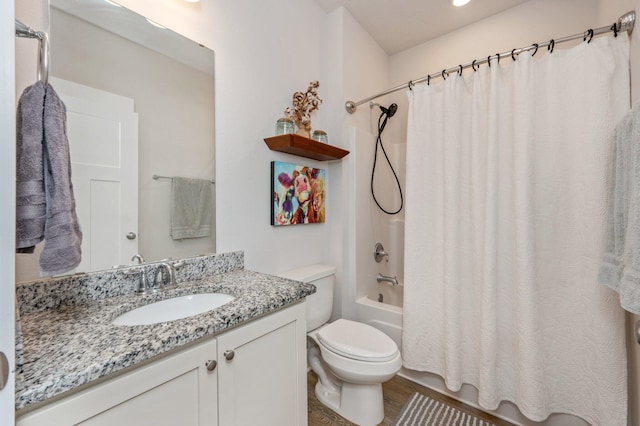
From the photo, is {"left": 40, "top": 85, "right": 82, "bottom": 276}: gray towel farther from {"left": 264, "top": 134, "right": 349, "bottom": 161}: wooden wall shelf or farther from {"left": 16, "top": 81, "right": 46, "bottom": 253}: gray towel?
{"left": 264, "top": 134, "right": 349, "bottom": 161}: wooden wall shelf

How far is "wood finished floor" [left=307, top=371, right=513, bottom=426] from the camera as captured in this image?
1500 mm

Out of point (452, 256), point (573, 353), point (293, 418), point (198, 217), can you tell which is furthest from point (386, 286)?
point (198, 217)

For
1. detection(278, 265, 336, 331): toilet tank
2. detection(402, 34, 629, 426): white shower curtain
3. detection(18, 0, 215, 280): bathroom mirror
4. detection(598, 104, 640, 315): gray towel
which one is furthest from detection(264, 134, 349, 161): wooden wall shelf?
detection(598, 104, 640, 315): gray towel

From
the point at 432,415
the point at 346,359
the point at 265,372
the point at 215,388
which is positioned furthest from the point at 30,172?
the point at 432,415

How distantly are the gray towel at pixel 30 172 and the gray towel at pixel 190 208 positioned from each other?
0.56 meters

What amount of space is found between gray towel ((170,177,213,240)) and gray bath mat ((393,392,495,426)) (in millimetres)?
1505

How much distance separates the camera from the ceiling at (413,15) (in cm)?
196

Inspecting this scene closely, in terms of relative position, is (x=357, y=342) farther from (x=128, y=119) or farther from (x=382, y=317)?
(x=128, y=119)

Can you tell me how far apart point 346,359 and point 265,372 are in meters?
0.58

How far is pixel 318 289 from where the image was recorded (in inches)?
69.7

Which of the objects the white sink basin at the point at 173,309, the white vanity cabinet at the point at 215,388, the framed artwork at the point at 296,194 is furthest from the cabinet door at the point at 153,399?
the framed artwork at the point at 296,194

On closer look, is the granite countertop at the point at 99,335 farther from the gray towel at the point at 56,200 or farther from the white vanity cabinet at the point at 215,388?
the gray towel at the point at 56,200

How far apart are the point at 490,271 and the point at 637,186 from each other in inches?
29.4

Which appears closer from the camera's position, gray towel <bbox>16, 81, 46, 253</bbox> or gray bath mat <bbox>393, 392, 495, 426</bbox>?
gray towel <bbox>16, 81, 46, 253</bbox>
